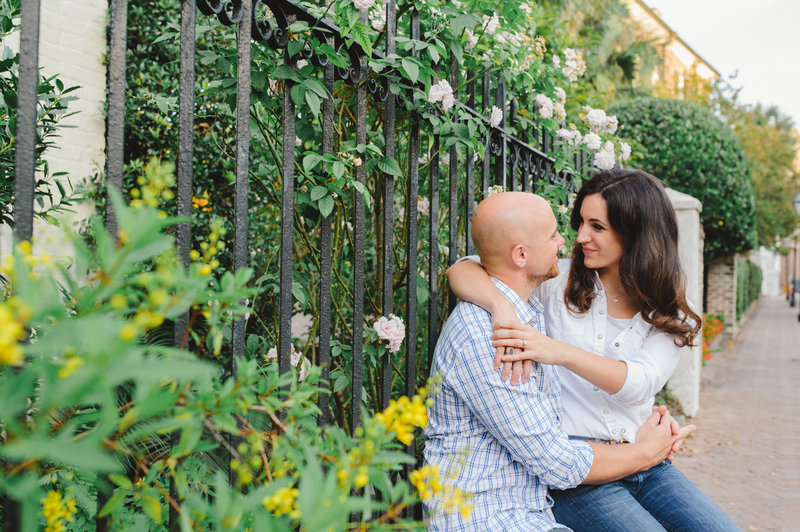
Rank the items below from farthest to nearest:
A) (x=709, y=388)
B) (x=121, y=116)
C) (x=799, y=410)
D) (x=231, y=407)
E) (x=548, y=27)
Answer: (x=709, y=388) → (x=799, y=410) → (x=548, y=27) → (x=121, y=116) → (x=231, y=407)

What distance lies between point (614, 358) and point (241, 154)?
160 centimetres

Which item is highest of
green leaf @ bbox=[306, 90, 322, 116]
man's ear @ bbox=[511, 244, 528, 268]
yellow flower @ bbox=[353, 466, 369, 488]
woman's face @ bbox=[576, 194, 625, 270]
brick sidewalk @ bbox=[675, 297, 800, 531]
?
green leaf @ bbox=[306, 90, 322, 116]

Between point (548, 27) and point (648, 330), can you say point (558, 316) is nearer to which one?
point (648, 330)

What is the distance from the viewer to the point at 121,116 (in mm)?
987

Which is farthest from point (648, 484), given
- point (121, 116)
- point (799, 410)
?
point (799, 410)

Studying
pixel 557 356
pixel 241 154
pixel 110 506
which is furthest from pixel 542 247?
pixel 110 506

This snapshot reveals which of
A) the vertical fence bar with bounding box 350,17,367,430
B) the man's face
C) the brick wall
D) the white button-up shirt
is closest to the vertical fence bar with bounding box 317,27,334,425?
the vertical fence bar with bounding box 350,17,367,430

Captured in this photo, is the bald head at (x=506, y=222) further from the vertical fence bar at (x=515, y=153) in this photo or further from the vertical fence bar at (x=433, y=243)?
the vertical fence bar at (x=515, y=153)

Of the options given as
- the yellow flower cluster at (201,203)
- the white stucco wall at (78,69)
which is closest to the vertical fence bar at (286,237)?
the yellow flower cluster at (201,203)

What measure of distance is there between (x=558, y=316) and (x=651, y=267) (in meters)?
0.39

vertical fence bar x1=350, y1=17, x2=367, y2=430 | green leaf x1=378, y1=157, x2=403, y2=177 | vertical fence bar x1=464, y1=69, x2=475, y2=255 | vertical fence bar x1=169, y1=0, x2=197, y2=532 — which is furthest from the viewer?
vertical fence bar x1=464, y1=69, x2=475, y2=255

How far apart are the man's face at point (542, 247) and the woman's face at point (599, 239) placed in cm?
38

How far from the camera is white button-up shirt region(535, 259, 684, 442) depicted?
2.03 meters

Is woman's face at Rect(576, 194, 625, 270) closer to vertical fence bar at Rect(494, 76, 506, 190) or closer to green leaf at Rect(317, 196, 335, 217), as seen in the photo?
vertical fence bar at Rect(494, 76, 506, 190)
